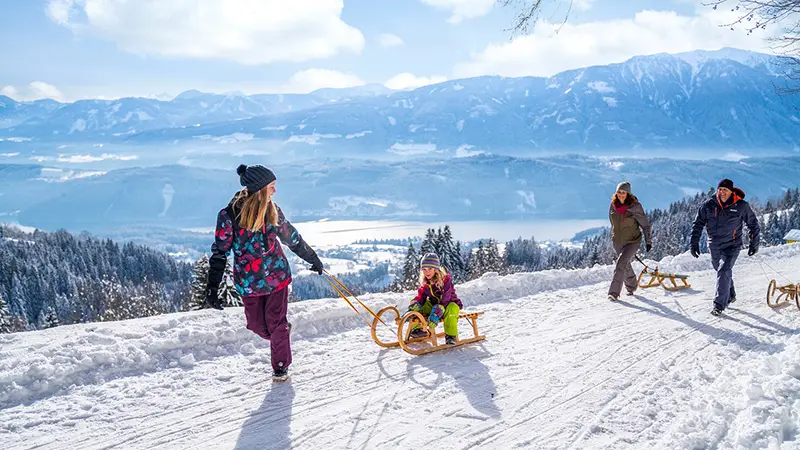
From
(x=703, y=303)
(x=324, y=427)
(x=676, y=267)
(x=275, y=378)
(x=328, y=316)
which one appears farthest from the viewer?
(x=676, y=267)

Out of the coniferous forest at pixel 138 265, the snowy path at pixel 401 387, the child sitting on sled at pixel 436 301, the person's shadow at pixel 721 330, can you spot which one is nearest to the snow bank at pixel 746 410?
the snowy path at pixel 401 387

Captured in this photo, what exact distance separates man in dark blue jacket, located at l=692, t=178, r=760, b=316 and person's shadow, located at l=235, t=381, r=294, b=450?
26.0 ft

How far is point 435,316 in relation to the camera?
7340 millimetres

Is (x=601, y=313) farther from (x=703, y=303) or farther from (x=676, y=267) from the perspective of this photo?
(x=676, y=267)

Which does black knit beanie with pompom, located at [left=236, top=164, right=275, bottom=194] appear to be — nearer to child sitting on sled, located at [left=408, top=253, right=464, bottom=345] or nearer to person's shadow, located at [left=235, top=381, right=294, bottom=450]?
Result: person's shadow, located at [left=235, top=381, right=294, bottom=450]

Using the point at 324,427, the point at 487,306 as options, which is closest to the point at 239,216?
the point at 324,427

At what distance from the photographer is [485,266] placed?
47.6 meters

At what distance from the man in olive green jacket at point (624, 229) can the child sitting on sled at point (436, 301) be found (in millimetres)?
4771

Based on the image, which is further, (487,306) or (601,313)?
(487,306)

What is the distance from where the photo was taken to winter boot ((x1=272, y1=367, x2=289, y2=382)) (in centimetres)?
616

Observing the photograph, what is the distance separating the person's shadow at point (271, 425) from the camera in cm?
474

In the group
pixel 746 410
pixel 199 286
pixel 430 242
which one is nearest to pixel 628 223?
pixel 746 410

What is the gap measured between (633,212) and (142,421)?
9.38 metres

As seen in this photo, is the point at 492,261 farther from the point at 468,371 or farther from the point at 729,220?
the point at 468,371
